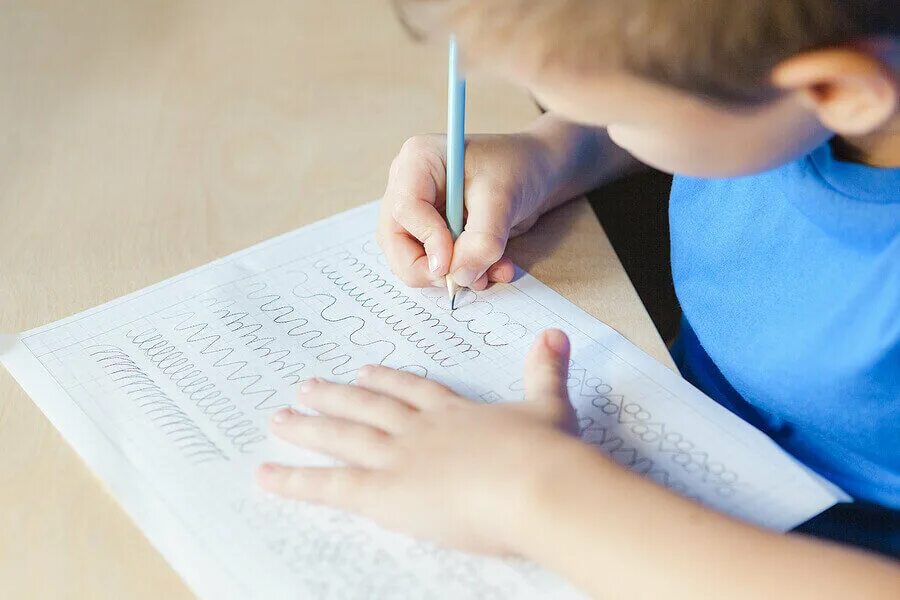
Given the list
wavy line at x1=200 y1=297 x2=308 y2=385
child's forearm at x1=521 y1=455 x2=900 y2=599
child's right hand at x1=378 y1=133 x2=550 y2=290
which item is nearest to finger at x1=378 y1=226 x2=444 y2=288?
child's right hand at x1=378 y1=133 x2=550 y2=290

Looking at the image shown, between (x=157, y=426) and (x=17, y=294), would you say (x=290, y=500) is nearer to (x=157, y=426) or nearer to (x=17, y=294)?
(x=157, y=426)

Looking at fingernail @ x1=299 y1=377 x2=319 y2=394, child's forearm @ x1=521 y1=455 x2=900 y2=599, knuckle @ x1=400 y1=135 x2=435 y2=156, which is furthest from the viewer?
knuckle @ x1=400 y1=135 x2=435 y2=156

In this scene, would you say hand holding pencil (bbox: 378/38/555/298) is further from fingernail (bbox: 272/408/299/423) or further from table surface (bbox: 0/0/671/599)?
fingernail (bbox: 272/408/299/423)

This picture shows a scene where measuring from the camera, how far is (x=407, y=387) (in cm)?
55

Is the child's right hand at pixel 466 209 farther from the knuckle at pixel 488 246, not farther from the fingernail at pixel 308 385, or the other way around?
the fingernail at pixel 308 385

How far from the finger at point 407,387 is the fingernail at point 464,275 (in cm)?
10

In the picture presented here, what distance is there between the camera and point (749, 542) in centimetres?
45

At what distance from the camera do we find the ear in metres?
0.46

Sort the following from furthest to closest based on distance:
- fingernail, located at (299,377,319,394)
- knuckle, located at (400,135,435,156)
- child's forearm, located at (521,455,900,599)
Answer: knuckle, located at (400,135,435,156) → fingernail, located at (299,377,319,394) → child's forearm, located at (521,455,900,599)

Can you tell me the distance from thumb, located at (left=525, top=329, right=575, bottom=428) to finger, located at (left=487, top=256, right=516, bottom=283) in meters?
0.08

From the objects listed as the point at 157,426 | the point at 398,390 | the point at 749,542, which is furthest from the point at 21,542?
the point at 749,542

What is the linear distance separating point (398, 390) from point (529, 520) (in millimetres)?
123

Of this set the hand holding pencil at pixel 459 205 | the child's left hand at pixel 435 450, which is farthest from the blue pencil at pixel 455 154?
the child's left hand at pixel 435 450

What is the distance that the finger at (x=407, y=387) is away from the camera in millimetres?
536
